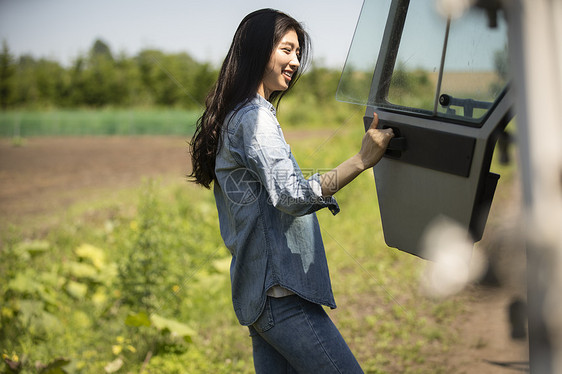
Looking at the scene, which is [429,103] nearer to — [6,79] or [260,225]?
[260,225]

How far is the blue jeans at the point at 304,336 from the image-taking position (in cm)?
150

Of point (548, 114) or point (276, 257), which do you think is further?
point (276, 257)

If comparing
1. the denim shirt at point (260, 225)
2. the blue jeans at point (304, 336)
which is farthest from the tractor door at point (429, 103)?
the blue jeans at point (304, 336)

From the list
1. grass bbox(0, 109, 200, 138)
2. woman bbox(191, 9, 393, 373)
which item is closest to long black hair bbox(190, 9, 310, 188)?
woman bbox(191, 9, 393, 373)

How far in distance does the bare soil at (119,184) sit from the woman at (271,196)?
423 mm

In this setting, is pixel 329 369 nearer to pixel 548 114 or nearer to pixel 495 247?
pixel 495 247

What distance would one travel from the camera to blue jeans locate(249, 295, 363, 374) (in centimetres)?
150

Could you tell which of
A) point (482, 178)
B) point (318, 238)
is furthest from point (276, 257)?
point (482, 178)

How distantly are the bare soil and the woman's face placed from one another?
0.70 m

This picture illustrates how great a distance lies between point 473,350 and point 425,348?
1.00 feet

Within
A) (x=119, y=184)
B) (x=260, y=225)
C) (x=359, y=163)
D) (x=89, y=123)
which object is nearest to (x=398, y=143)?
(x=359, y=163)

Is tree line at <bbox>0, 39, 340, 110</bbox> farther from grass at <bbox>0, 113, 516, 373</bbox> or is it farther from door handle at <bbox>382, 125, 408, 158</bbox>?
door handle at <bbox>382, 125, 408, 158</bbox>

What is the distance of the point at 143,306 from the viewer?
3.29 m

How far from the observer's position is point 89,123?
689 inches
